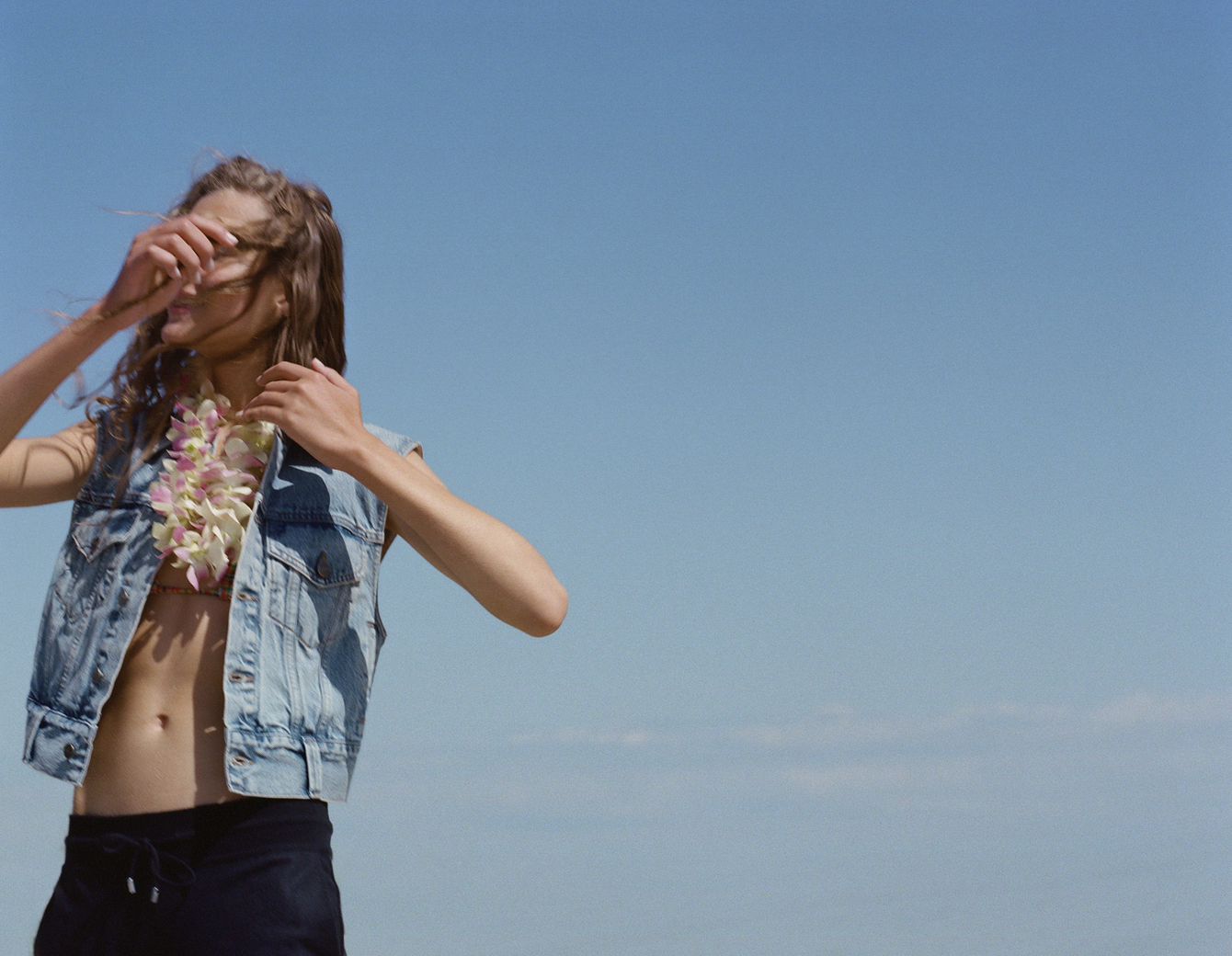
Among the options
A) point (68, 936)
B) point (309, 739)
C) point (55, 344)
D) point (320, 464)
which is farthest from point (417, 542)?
point (68, 936)

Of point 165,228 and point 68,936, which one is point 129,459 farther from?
point 68,936

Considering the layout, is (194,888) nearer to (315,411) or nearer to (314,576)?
(314,576)

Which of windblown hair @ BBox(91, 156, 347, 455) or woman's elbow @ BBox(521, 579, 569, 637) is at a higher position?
windblown hair @ BBox(91, 156, 347, 455)

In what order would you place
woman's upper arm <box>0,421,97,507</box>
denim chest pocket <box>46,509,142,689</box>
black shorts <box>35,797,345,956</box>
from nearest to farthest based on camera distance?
black shorts <box>35,797,345,956</box>
denim chest pocket <box>46,509,142,689</box>
woman's upper arm <box>0,421,97,507</box>

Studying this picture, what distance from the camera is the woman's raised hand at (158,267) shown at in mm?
2820

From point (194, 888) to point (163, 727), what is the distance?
340 mm

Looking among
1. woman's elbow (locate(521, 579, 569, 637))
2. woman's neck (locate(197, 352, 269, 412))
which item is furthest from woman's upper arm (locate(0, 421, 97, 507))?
woman's elbow (locate(521, 579, 569, 637))

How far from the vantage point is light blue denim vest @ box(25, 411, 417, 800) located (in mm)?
2760

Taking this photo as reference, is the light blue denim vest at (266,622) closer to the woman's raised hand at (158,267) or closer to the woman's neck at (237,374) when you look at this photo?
the woman's neck at (237,374)

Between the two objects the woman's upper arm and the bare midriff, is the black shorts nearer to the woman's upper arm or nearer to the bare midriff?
the bare midriff

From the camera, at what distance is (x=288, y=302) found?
318 centimetres

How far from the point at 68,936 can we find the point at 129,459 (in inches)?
42.2

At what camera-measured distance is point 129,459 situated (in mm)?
3111

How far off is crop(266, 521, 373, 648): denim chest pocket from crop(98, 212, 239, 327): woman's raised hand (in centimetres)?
56
